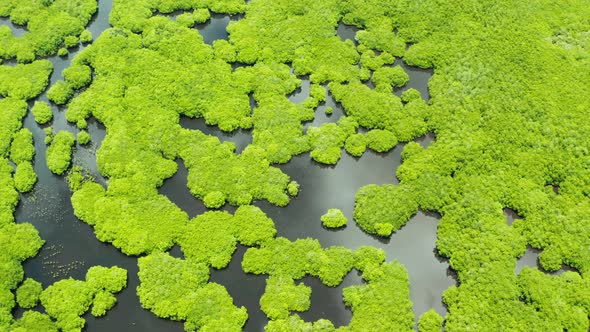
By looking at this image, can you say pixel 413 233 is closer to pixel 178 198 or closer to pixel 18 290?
pixel 178 198

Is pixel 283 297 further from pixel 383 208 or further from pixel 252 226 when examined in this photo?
pixel 383 208

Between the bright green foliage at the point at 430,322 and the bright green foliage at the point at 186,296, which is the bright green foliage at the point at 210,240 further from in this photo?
the bright green foliage at the point at 430,322

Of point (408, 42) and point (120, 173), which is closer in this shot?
point (120, 173)

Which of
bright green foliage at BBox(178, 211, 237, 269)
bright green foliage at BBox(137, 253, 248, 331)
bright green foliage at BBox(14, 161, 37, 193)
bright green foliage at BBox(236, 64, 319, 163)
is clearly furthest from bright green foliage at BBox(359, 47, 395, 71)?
bright green foliage at BBox(14, 161, 37, 193)

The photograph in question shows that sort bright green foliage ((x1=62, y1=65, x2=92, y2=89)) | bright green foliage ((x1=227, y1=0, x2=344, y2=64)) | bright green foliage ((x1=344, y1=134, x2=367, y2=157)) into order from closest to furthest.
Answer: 1. bright green foliage ((x1=344, y1=134, x2=367, y2=157))
2. bright green foliage ((x1=62, y1=65, x2=92, y2=89))
3. bright green foliage ((x1=227, y1=0, x2=344, y2=64))

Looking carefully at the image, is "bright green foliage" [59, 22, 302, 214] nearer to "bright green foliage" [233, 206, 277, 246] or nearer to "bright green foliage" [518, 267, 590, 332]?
"bright green foliage" [233, 206, 277, 246]

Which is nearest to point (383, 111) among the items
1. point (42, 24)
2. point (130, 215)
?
point (130, 215)

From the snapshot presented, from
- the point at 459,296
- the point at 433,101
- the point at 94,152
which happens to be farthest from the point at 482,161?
the point at 94,152
